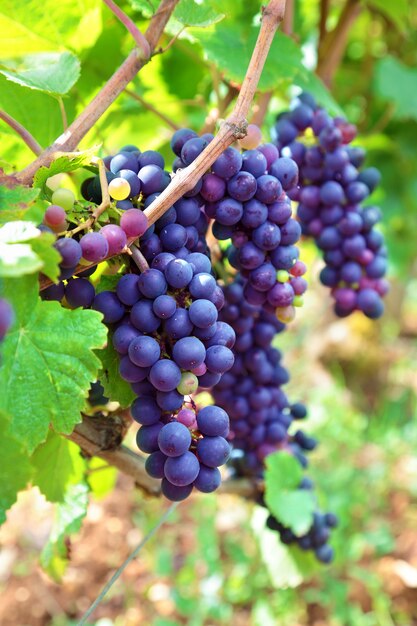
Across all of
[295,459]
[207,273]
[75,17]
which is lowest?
[295,459]

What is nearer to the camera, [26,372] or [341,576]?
[26,372]

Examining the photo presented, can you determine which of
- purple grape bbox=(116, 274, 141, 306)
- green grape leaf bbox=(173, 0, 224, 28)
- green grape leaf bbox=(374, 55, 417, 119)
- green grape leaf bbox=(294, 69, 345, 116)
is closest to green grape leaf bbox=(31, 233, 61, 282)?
purple grape bbox=(116, 274, 141, 306)

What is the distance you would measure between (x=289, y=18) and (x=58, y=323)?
0.94 meters

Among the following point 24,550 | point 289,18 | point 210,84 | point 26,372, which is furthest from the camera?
point 24,550

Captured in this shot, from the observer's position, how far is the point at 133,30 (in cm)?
80

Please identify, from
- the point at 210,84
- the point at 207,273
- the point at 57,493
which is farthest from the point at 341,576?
the point at 207,273

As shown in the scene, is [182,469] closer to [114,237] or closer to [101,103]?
[114,237]

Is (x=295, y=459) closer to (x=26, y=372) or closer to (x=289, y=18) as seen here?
(x=26, y=372)

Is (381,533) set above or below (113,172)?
below

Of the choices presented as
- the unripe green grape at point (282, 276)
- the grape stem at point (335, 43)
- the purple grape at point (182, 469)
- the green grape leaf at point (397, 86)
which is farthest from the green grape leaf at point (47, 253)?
the green grape leaf at point (397, 86)

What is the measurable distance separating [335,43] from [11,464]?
4.45 feet

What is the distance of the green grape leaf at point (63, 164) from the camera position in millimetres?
671

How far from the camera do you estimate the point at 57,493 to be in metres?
1.04

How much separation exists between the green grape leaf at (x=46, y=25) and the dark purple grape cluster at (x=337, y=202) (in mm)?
370
